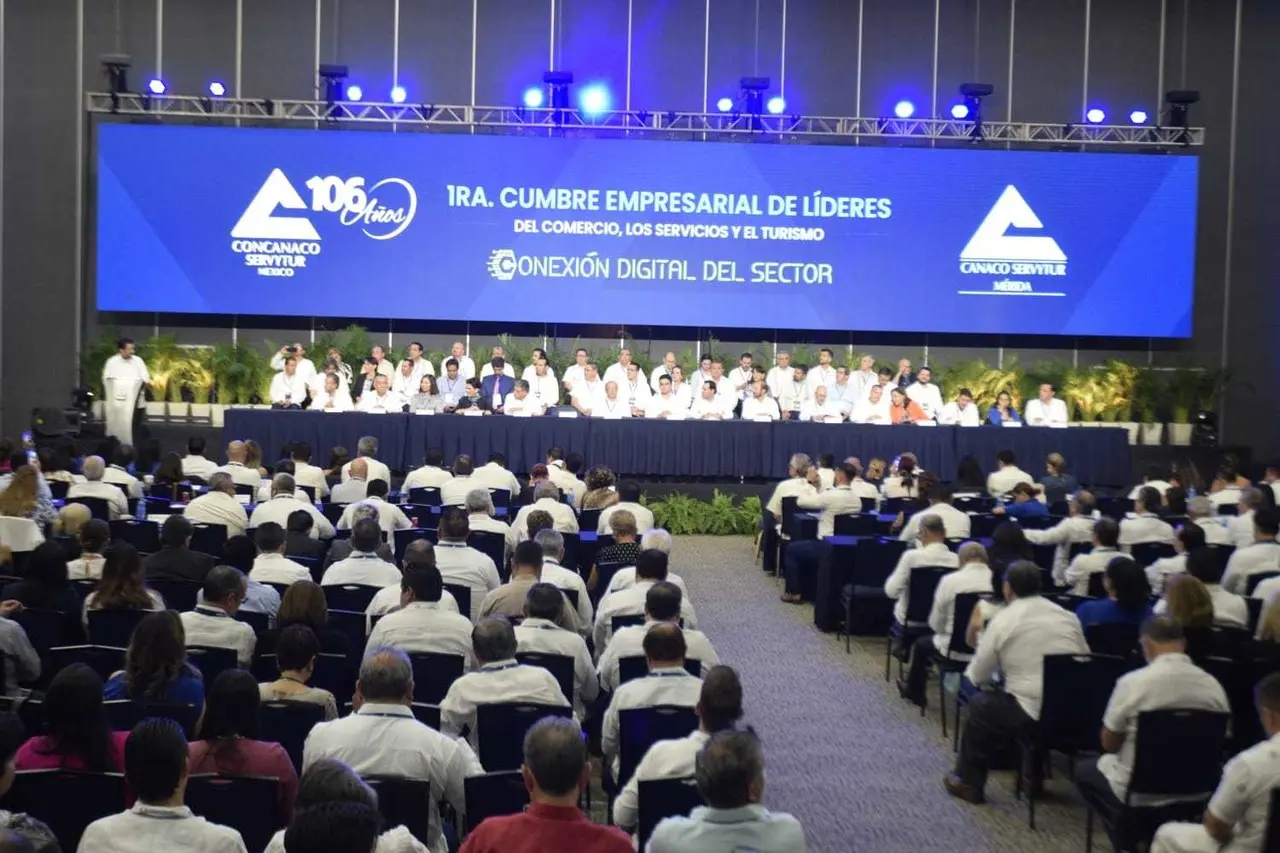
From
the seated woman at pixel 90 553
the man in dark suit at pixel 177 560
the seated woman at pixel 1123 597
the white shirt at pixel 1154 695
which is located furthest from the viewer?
the man in dark suit at pixel 177 560

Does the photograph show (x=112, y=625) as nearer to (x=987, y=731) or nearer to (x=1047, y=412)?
(x=987, y=731)

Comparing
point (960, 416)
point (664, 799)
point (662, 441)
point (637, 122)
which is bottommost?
point (664, 799)

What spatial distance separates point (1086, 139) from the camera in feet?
55.5

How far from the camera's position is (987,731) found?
234 inches

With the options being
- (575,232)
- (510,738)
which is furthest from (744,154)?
(510,738)

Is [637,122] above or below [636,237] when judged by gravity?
above

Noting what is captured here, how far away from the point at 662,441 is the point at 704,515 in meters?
0.85

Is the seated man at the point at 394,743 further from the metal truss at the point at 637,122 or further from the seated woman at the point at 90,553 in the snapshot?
the metal truss at the point at 637,122

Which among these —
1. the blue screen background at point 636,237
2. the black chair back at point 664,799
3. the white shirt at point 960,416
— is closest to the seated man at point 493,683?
the black chair back at point 664,799

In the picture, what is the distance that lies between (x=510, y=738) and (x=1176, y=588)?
111 inches

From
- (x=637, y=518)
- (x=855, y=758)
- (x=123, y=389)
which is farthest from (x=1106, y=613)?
(x=123, y=389)

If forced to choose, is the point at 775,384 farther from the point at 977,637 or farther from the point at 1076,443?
the point at 977,637

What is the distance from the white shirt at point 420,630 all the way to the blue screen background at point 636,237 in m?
10.8

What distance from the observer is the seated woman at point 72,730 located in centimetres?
396
